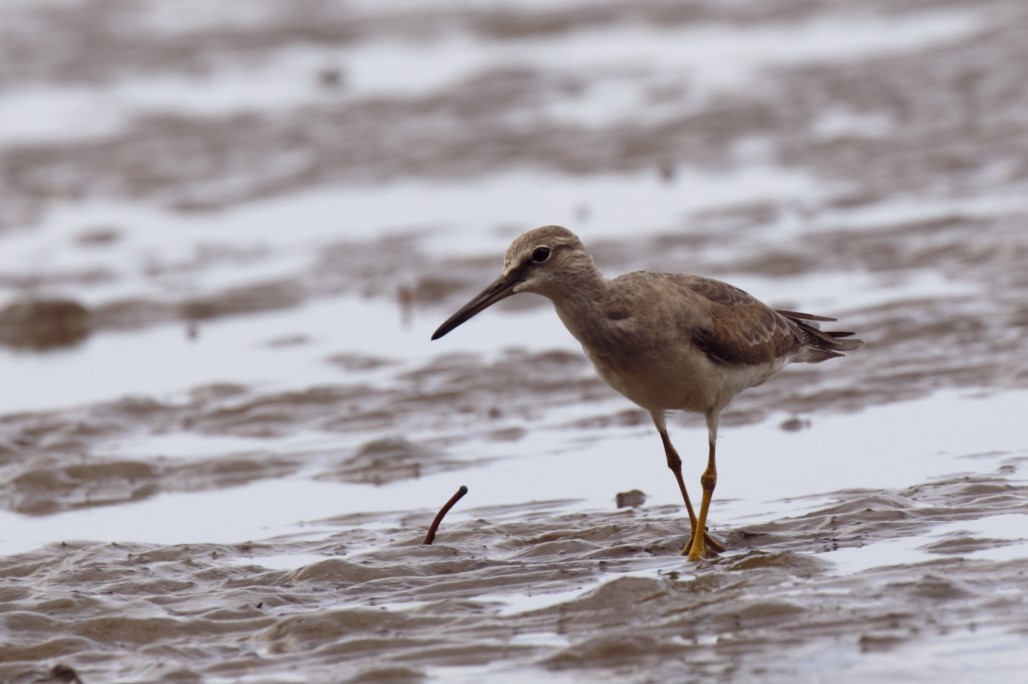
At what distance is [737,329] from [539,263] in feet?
3.79

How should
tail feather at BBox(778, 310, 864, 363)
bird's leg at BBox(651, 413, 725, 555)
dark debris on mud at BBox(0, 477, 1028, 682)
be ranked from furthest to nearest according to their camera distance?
tail feather at BBox(778, 310, 864, 363)
bird's leg at BBox(651, 413, 725, 555)
dark debris on mud at BBox(0, 477, 1028, 682)

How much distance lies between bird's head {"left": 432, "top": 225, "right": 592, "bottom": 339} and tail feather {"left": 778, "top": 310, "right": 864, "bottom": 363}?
178 centimetres

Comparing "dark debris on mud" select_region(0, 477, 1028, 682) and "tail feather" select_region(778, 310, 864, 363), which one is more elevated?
"tail feather" select_region(778, 310, 864, 363)

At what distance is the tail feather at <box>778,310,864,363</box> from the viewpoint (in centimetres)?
927

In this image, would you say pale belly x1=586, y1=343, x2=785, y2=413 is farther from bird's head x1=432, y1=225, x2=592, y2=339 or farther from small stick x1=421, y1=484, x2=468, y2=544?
small stick x1=421, y1=484, x2=468, y2=544

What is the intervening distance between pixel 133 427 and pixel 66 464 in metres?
1.26

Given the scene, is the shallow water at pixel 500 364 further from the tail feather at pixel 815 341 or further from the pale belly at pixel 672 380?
the pale belly at pixel 672 380

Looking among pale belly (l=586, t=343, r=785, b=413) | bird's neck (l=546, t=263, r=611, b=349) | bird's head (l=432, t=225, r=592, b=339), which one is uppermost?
bird's head (l=432, t=225, r=592, b=339)

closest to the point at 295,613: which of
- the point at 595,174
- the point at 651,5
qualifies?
the point at 595,174

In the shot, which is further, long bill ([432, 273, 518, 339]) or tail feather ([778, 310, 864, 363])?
tail feather ([778, 310, 864, 363])

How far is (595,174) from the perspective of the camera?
59.4ft

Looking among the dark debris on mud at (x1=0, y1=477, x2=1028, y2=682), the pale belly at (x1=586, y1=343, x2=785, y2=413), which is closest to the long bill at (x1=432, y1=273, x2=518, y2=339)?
the pale belly at (x1=586, y1=343, x2=785, y2=413)

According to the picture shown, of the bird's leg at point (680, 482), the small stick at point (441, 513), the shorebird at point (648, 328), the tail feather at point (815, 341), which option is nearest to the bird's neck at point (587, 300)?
the shorebird at point (648, 328)

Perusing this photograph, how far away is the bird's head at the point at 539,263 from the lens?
7867 mm
